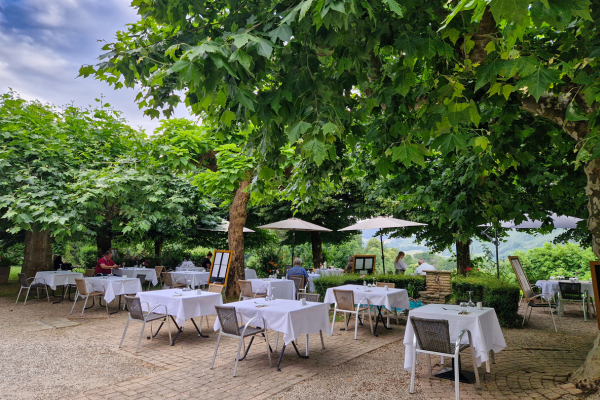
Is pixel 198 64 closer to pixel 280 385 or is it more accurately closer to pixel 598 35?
pixel 598 35

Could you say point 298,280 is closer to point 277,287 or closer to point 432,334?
point 277,287

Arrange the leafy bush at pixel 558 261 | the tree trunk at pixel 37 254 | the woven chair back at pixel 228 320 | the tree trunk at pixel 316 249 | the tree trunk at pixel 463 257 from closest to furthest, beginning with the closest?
the woven chair back at pixel 228 320 < the tree trunk at pixel 37 254 < the tree trunk at pixel 463 257 < the leafy bush at pixel 558 261 < the tree trunk at pixel 316 249

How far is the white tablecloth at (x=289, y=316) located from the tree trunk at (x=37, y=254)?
A: 12024mm

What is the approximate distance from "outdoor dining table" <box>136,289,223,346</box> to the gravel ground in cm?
103

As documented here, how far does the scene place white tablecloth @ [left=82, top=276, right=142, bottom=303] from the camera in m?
10.2

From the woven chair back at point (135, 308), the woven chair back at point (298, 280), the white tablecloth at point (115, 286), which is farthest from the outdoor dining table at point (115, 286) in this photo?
the woven chair back at point (298, 280)

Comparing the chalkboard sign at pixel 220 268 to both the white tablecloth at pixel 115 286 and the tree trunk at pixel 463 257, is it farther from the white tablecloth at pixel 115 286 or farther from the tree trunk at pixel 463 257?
the tree trunk at pixel 463 257

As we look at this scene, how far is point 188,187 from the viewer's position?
16.4 meters

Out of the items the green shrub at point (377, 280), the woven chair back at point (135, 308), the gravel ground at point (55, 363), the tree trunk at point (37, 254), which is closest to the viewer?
the gravel ground at point (55, 363)

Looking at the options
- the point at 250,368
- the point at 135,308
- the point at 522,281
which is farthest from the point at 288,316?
the point at 522,281

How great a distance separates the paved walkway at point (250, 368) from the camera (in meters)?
4.76

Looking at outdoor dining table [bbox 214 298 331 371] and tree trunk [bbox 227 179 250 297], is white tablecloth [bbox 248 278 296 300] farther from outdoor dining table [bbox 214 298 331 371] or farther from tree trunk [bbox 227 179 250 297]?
outdoor dining table [bbox 214 298 331 371]

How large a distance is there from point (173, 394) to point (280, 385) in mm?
1322

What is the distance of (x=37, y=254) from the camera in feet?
Answer: 48.7
